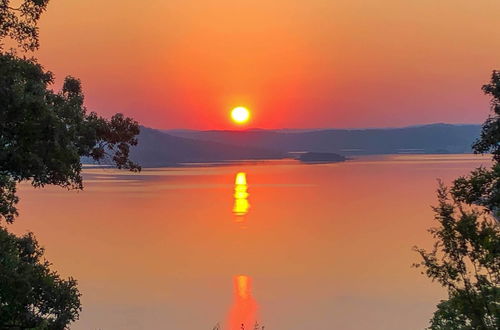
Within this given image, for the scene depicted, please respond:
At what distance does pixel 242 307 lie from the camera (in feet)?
235

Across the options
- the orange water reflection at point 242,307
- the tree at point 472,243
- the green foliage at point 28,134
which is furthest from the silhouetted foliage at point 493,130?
the orange water reflection at point 242,307

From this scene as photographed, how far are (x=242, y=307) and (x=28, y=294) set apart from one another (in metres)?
59.9

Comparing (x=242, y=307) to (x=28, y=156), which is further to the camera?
(x=242, y=307)

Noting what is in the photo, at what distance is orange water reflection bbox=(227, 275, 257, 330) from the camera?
6511cm

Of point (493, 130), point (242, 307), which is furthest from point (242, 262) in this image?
point (493, 130)

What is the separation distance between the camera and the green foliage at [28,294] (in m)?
13.3

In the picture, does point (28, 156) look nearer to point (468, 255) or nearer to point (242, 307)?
point (468, 255)

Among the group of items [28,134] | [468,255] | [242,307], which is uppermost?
[242,307]

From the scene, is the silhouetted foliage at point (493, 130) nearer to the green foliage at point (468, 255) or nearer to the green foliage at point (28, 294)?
the green foliage at point (468, 255)

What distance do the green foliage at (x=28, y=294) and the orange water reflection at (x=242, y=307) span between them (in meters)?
44.6

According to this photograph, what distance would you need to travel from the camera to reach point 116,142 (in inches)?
930

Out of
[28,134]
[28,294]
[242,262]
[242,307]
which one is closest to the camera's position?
→ [28,134]

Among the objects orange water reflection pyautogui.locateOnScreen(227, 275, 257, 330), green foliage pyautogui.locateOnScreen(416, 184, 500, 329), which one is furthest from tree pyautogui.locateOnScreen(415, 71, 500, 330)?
orange water reflection pyautogui.locateOnScreen(227, 275, 257, 330)

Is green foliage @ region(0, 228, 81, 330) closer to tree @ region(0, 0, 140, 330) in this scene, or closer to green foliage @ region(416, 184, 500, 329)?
tree @ region(0, 0, 140, 330)
